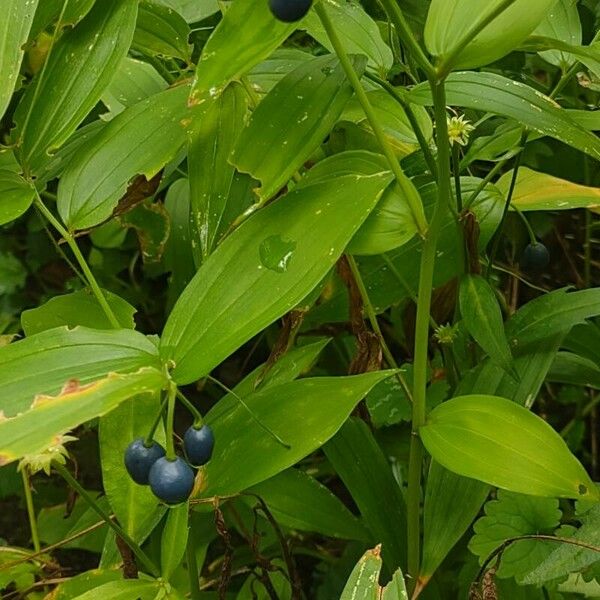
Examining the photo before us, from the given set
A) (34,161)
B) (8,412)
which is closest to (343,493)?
(34,161)

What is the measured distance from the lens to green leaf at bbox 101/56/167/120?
3.30 ft

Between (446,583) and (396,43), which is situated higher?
(396,43)

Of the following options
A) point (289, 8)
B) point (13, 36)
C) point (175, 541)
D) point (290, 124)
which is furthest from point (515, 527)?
point (13, 36)

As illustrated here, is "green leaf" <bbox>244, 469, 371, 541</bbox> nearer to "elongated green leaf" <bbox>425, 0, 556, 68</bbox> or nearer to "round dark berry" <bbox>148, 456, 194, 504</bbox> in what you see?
"round dark berry" <bbox>148, 456, 194, 504</bbox>

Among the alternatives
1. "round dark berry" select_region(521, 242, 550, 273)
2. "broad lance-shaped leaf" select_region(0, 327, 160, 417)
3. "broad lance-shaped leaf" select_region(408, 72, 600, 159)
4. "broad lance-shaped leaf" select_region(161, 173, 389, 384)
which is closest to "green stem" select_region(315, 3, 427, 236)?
"broad lance-shaped leaf" select_region(161, 173, 389, 384)

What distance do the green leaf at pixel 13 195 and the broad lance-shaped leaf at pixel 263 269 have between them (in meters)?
0.20

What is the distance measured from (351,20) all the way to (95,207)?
342mm

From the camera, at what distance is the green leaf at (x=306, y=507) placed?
98cm

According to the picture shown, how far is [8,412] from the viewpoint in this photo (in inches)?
23.6

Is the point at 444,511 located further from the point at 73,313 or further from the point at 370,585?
the point at 73,313

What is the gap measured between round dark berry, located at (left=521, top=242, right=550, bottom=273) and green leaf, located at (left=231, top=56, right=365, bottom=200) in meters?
0.41

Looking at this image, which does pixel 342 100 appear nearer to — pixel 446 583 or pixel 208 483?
pixel 208 483

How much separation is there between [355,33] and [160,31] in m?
0.22

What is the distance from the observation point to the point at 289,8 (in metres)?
0.55
